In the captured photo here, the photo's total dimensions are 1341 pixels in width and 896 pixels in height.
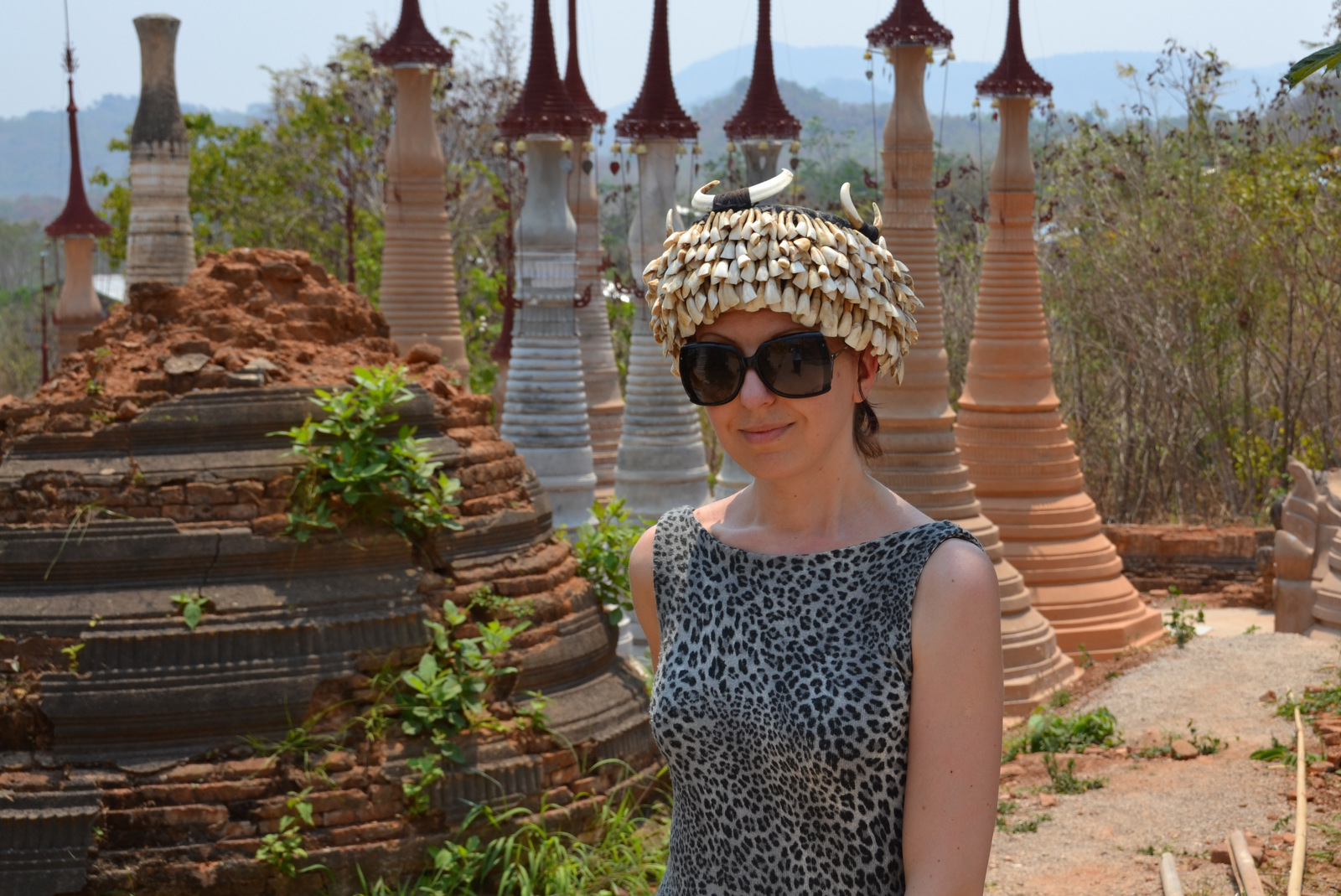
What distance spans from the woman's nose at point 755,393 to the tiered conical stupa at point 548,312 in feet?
23.2

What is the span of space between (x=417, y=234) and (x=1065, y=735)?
20.4ft

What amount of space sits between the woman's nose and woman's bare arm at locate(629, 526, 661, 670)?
37cm

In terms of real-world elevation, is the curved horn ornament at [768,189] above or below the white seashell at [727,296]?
above

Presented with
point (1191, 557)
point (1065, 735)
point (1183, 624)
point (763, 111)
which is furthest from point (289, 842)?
point (1191, 557)

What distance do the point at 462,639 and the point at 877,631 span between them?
3.33m

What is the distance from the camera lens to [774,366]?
1941 mm

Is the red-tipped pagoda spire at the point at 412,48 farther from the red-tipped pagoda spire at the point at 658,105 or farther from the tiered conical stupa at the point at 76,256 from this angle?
the tiered conical stupa at the point at 76,256

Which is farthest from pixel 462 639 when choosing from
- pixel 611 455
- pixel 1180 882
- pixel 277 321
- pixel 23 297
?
pixel 23 297

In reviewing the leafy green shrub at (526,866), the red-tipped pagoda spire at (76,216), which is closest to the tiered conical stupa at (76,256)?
the red-tipped pagoda spire at (76,216)

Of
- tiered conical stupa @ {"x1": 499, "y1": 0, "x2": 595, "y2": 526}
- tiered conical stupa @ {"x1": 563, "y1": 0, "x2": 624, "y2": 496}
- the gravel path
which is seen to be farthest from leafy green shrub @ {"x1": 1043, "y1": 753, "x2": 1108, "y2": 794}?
tiered conical stupa @ {"x1": 563, "y1": 0, "x2": 624, "y2": 496}

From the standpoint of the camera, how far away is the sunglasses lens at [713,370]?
1.96m

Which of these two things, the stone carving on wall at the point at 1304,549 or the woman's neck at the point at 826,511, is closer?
the woman's neck at the point at 826,511

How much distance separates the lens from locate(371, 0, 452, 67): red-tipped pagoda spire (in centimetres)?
977

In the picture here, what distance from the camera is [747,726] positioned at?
193 centimetres
